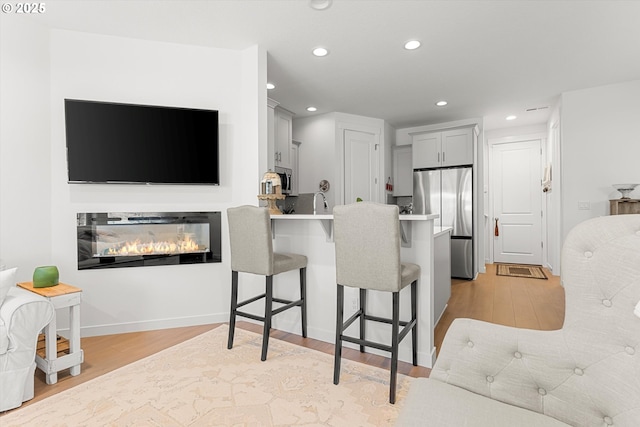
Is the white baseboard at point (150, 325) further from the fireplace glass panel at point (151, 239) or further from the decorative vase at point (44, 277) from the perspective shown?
the decorative vase at point (44, 277)

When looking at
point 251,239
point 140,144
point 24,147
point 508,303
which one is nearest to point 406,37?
point 251,239

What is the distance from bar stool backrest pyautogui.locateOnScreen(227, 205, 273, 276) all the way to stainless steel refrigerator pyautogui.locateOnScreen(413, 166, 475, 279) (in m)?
3.89

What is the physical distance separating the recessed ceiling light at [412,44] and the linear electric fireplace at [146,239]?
7.98ft

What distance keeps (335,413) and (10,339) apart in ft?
5.90

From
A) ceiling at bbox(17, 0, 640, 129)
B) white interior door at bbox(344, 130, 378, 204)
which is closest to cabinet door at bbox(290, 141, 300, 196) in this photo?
white interior door at bbox(344, 130, 378, 204)

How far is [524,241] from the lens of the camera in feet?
20.2

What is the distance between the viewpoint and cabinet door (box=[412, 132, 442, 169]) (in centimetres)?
556

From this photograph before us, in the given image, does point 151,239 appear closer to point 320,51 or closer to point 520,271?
point 320,51

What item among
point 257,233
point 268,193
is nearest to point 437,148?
point 268,193

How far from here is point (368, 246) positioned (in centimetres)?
192

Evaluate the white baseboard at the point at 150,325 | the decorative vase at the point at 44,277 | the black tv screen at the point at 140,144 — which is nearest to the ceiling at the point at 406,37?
the black tv screen at the point at 140,144

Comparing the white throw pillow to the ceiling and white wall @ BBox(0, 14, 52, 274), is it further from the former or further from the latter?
the ceiling

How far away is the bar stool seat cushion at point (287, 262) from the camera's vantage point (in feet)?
7.94

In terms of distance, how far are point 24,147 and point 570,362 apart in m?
3.65
